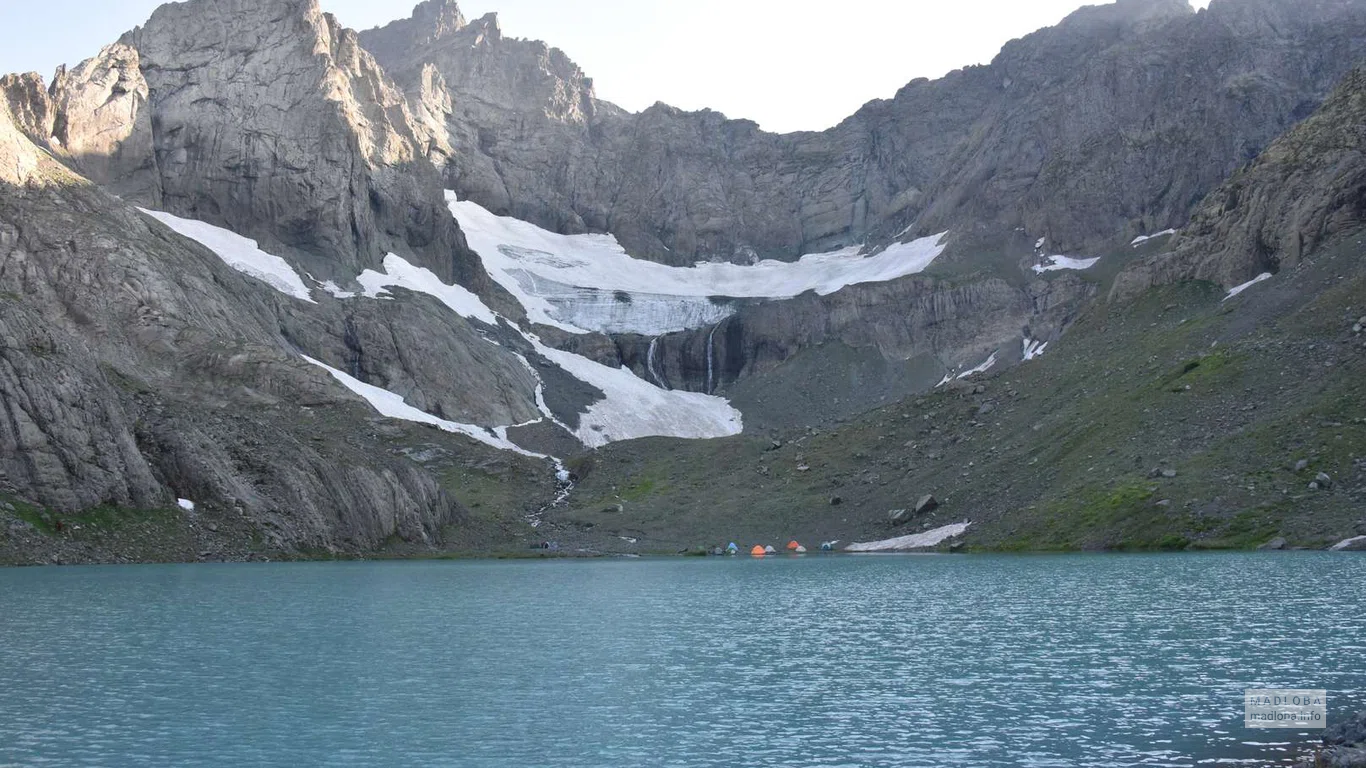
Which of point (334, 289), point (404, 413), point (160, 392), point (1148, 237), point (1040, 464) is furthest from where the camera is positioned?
point (1148, 237)

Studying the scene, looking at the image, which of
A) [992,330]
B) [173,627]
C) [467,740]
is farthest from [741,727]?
[992,330]

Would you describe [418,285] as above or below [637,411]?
above

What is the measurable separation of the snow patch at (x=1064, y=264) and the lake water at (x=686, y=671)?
125 meters

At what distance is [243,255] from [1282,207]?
134 metres

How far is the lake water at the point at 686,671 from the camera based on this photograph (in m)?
26.2

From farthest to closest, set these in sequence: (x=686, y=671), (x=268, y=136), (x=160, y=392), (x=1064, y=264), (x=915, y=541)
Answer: (x=1064, y=264) → (x=268, y=136) → (x=160, y=392) → (x=915, y=541) → (x=686, y=671)

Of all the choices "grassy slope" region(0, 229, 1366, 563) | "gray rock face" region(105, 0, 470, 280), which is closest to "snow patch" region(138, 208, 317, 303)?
"gray rock face" region(105, 0, 470, 280)

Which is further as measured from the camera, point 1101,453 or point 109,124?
point 109,124

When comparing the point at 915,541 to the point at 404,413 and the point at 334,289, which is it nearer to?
the point at 404,413

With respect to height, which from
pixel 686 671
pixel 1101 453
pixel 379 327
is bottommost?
pixel 686 671

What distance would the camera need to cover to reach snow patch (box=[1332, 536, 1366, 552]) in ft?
237

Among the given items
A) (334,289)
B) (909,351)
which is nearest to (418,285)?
(334,289)

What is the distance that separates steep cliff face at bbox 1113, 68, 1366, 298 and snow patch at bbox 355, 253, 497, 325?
4038 inches

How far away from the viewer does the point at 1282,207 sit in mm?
124625
